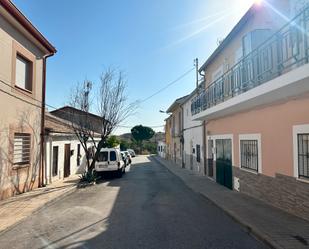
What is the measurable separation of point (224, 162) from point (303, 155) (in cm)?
682

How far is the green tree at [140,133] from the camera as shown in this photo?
228 feet

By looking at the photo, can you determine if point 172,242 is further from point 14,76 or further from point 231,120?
point 14,76

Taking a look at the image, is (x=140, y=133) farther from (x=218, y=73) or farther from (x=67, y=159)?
(x=218, y=73)

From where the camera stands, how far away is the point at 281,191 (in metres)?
8.56

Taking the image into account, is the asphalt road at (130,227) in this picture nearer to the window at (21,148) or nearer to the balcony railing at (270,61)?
the window at (21,148)

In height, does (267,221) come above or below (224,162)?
below

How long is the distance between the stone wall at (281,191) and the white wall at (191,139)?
26.2 ft

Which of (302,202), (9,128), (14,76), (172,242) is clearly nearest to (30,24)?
(14,76)

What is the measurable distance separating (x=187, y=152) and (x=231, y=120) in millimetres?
12813

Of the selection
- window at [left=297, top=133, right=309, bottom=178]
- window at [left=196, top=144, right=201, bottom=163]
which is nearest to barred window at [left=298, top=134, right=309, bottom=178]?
window at [left=297, top=133, right=309, bottom=178]

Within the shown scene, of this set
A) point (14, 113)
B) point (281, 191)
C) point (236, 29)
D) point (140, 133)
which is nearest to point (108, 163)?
point (14, 113)

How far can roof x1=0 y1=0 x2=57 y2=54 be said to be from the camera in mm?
9883

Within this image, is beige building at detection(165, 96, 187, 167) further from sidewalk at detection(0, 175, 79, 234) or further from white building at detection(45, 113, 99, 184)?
sidewalk at detection(0, 175, 79, 234)

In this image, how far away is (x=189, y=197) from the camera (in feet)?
38.4
